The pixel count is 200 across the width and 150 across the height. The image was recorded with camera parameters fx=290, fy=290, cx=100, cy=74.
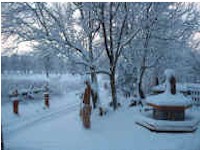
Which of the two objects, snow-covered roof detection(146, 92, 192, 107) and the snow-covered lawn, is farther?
snow-covered roof detection(146, 92, 192, 107)

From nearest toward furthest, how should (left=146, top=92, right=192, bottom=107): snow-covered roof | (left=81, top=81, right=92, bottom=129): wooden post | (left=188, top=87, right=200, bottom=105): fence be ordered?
(left=146, top=92, right=192, bottom=107): snow-covered roof < (left=81, top=81, right=92, bottom=129): wooden post < (left=188, top=87, right=200, bottom=105): fence

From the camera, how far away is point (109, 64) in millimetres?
9594

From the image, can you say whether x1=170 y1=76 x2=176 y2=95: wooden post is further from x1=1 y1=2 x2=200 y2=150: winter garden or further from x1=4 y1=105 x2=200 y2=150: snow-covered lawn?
x1=4 y1=105 x2=200 y2=150: snow-covered lawn

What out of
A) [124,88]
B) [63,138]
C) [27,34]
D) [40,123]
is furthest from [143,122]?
[124,88]

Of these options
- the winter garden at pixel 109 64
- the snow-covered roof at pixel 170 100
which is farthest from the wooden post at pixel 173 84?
the snow-covered roof at pixel 170 100

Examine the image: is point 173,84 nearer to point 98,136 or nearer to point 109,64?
point 98,136

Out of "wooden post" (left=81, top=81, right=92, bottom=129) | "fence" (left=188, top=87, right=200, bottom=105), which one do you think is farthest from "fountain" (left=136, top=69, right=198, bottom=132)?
"fence" (left=188, top=87, right=200, bottom=105)

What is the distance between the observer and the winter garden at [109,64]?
6.25 meters

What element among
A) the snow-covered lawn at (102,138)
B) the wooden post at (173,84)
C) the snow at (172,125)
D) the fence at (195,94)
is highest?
the wooden post at (173,84)

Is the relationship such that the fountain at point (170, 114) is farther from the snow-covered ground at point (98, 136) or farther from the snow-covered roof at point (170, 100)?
the snow-covered ground at point (98, 136)

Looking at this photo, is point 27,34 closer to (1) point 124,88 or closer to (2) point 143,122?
(2) point 143,122

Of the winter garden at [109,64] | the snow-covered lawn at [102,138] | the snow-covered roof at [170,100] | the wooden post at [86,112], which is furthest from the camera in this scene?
the wooden post at [86,112]

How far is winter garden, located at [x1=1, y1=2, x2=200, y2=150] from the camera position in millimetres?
6254

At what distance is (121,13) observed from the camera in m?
8.59
